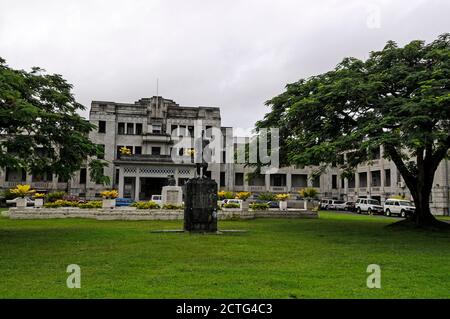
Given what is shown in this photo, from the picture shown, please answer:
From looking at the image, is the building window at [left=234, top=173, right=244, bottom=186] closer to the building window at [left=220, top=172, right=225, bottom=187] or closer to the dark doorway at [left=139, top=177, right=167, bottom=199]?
the building window at [left=220, top=172, right=225, bottom=187]

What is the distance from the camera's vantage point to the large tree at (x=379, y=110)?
1402 centimetres

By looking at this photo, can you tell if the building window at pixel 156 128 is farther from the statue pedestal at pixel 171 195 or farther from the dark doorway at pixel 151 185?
the statue pedestal at pixel 171 195

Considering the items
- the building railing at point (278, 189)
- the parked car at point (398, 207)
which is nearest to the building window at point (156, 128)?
the building railing at point (278, 189)

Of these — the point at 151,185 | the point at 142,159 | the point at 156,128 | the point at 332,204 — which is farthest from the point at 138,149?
the point at 332,204

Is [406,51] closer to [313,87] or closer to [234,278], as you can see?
[313,87]

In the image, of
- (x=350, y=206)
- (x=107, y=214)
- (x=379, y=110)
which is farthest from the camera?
(x=350, y=206)

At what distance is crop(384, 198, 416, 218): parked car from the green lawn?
22862mm

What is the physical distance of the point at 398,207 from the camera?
37750 millimetres

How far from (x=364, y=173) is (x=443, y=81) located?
4534cm

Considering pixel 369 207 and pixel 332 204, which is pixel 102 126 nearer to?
pixel 332 204

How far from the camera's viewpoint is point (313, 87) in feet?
65.3

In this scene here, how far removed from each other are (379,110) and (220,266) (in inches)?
403

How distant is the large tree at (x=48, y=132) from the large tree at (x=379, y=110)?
8.88 m

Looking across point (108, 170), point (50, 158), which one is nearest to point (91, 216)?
point (50, 158)
